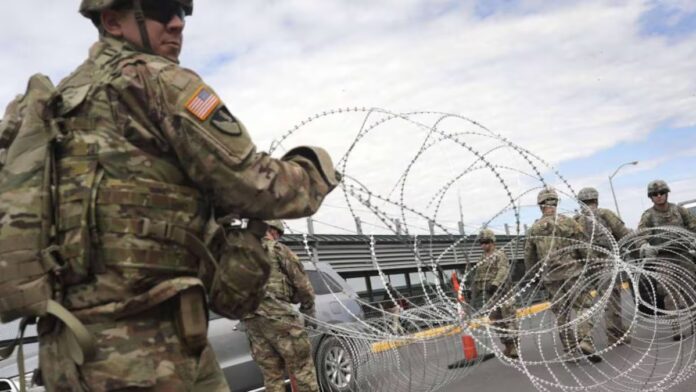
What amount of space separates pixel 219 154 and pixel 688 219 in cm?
894

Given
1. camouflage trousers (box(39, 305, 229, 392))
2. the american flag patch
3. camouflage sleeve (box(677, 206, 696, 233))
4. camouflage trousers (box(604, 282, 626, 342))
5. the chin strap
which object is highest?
the chin strap

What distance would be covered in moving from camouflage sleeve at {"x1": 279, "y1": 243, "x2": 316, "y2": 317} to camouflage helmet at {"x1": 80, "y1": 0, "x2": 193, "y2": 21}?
176 inches

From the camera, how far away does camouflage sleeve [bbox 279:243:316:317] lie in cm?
715

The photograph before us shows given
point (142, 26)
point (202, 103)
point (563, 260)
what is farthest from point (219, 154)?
point (563, 260)

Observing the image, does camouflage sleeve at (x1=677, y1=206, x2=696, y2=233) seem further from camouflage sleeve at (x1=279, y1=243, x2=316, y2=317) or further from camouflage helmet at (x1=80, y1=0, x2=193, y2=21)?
camouflage helmet at (x1=80, y1=0, x2=193, y2=21)

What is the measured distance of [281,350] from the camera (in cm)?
695

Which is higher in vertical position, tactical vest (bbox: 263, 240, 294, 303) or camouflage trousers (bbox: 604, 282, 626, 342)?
tactical vest (bbox: 263, 240, 294, 303)

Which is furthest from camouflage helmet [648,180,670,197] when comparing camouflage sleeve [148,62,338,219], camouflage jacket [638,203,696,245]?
camouflage sleeve [148,62,338,219]

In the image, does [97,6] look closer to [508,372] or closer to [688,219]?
[508,372]

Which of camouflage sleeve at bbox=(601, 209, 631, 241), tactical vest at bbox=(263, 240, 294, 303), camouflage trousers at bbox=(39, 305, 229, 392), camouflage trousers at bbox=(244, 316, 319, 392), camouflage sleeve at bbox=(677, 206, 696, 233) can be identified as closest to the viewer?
camouflage trousers at bbox=(39, 305, 229, 392)

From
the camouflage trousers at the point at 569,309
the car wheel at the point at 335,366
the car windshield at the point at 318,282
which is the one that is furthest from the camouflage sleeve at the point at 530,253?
the car wheel at the point at 335,366

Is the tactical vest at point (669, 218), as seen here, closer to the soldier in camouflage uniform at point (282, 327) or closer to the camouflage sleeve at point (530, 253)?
the camouflage sleeve at point (530, 253)

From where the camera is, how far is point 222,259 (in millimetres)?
2641

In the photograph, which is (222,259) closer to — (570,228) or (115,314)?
(115,314)
